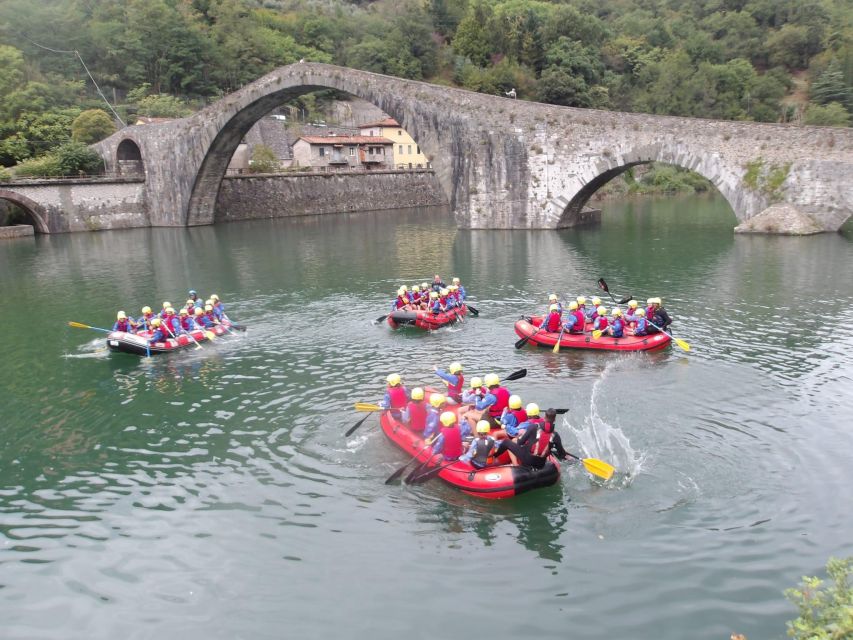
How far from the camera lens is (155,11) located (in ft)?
274

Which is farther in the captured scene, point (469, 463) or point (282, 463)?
point (282, 463)

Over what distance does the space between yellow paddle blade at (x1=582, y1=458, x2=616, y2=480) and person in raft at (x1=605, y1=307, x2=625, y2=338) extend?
7.75m

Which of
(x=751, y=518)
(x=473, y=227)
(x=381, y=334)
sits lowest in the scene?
(x=751, y=518)

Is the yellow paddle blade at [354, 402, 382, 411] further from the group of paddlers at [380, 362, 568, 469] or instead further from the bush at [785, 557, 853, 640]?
the bush at [785, 557, 853, 640]

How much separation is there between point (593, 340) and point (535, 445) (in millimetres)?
8042

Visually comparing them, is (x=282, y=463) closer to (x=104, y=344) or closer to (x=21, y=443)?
(x=21, y=443)

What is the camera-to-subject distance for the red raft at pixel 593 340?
62.2ft

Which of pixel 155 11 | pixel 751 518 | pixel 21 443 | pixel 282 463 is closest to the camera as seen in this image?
pixel 751 518

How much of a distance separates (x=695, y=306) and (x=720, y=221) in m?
27.1

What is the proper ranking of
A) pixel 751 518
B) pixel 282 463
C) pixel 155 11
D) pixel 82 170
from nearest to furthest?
pixel 751 518 < pixel 282 463 < pixel 82 170 < pixel 155 11

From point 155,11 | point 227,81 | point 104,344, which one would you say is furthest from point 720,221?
point 155,11

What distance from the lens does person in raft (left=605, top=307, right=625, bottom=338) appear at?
19234mm

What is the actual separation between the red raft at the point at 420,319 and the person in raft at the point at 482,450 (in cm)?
979

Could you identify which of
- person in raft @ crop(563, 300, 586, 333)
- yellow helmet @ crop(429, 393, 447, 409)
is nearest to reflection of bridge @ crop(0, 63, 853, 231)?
person in raft @ crop(563, 300, 586, 333)
